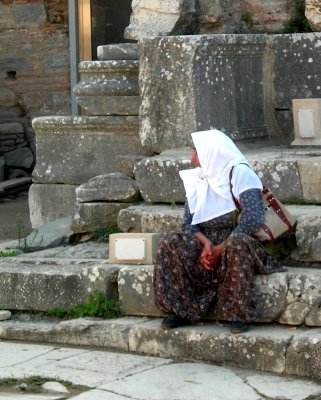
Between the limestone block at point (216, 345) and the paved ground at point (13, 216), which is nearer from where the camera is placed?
the limestone block at point (216, 345)

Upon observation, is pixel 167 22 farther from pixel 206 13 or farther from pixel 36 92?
pixel 36 92

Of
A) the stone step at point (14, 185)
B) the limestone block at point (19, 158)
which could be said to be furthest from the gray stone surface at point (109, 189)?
the limestone block at point (19, 158)

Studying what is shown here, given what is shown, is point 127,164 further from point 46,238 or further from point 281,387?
point 281,387

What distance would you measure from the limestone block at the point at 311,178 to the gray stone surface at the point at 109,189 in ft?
4.11

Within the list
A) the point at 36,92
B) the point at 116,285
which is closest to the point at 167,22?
the point at 116,285

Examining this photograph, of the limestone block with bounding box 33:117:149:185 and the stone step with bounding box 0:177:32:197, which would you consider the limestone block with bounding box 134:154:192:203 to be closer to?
the limestone block with bounding box 33:117:149:185

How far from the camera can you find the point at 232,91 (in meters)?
8.01

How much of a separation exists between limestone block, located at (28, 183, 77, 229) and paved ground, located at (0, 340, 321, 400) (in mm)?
2598

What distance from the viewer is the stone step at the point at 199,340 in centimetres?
604

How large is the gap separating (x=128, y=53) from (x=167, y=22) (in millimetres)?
367

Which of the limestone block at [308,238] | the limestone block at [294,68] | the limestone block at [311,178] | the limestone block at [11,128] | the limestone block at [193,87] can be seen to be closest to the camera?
the limestone block at [308,238]

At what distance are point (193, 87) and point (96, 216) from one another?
1.07 m

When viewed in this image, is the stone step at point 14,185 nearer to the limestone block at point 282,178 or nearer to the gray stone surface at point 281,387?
the limestone block at point 282,178

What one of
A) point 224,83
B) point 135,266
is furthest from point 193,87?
point 135,266
